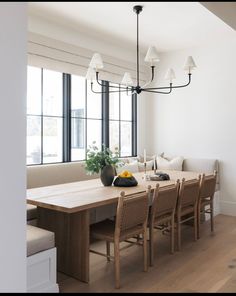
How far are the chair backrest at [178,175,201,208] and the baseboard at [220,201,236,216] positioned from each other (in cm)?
167

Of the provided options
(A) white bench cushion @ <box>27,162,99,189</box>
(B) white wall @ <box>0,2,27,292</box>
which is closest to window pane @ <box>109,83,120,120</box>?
(A) white bench cushion @ <box>27,162,99,189</box>

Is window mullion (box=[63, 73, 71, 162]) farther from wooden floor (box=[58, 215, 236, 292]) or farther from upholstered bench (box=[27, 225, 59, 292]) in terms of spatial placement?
upholstered bench (box=[27, 225, 59, 292])

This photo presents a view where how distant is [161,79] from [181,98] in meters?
0.57

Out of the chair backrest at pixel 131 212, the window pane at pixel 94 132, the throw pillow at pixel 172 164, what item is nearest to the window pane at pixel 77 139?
the window pane at pixel 94 132

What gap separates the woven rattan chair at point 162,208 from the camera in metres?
2.87

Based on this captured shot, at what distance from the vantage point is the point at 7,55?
1.38 meters

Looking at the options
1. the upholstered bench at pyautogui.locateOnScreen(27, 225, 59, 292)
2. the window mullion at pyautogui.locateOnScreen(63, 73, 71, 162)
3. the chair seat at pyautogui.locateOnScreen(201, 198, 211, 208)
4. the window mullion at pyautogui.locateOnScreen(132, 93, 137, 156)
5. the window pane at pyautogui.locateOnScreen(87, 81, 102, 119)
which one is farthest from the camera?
the window mullion at pyautogui.locateOnScreen(132, 93, 137, 156)

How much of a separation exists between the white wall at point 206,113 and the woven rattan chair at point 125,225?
2714 mm

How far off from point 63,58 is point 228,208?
3474 millimetres

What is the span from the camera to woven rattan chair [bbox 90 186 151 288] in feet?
7.98

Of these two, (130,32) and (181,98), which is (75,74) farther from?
(181,98)

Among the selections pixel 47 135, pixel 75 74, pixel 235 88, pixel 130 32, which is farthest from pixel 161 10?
pixel 47 135

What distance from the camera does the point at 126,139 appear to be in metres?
5.59

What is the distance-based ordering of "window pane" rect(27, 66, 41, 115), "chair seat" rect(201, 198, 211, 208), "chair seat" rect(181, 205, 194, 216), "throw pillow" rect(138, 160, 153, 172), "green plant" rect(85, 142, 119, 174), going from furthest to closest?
"throw pillow" rect(138, 160, 153, 172) < "window pane" rect(27, 66, 41, 115) < "chair seat" rect(201, 198, 211, 208) < "chair seat" rect(181, 205, 194, 216) < "green plant" rect(85, 142, 119, 174)
